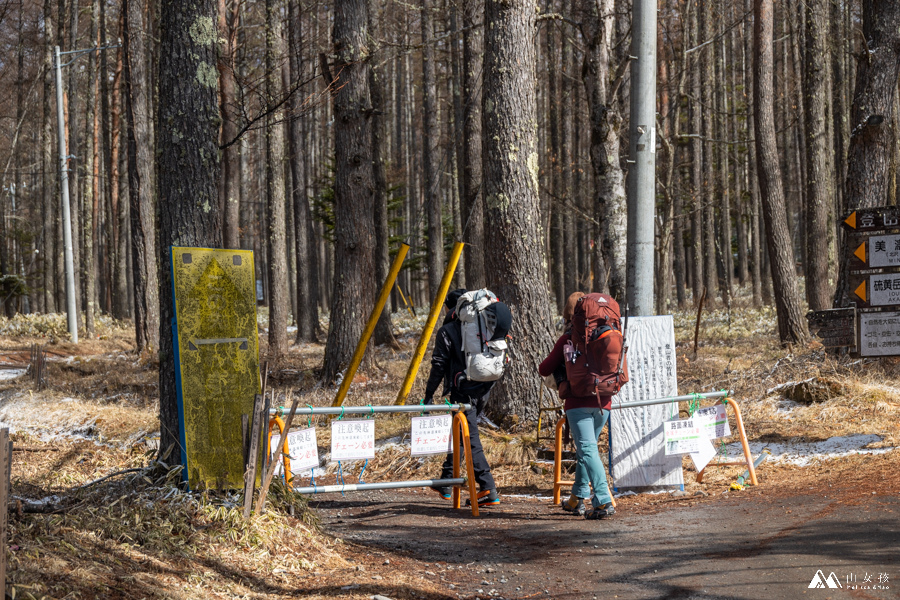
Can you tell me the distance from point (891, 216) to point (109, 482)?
8848 millimetres

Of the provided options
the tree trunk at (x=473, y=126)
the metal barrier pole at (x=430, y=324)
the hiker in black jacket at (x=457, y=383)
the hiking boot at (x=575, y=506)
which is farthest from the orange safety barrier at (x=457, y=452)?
the tree trunk at (x=473, y=126)

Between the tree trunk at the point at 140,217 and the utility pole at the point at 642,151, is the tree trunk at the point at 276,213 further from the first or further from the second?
the utility pole at the point at 642,151

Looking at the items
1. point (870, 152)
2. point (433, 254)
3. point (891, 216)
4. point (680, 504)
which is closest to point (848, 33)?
point (433, 254)

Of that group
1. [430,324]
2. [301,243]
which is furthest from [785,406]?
[301,243]

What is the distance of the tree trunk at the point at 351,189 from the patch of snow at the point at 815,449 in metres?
6.74

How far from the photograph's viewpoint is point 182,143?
18.5 feet

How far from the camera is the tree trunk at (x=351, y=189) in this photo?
1263cm

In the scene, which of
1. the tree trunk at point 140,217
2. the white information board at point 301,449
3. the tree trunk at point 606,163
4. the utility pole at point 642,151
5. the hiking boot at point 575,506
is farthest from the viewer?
the tree trunk at point 140,217

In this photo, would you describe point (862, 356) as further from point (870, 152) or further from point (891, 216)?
point (870, 152)

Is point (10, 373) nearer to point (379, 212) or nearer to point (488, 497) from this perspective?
point (379, 212)

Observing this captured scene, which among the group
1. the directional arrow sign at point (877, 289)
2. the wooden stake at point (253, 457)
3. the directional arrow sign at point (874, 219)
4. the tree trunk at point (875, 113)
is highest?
the tree trunk at point (875, 113)

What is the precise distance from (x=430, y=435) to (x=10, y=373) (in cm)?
1328

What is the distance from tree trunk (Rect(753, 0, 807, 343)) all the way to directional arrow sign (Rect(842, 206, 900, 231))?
17.1 ft

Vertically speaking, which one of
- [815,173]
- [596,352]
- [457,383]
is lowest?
[457,383]
